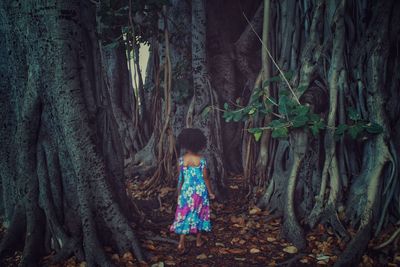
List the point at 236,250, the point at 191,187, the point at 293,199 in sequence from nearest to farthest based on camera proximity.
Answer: the point at 236,250
the point at 191,187
the point at 293,199

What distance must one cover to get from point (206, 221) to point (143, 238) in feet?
2.19

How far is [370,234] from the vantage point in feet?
10.6

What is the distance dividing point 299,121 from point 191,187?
1.24 m

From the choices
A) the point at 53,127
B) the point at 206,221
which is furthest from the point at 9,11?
the point at 206,221

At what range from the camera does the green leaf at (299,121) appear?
330 cm

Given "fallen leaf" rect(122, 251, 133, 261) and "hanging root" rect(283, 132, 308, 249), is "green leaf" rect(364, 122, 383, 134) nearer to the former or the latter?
"hanging root" rect(283, 132, 308, 249)

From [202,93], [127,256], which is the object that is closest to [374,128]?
[202,93]

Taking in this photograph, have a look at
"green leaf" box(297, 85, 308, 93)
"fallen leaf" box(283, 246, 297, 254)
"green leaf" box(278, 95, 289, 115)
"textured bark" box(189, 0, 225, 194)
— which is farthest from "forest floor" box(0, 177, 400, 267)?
"green leaf" box(297, 85, 308, 93)

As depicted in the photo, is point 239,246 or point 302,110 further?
point 239,246

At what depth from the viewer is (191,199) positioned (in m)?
3.48

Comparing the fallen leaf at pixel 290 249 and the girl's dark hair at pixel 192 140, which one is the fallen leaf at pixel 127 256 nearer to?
the girl's dark hair at pixel 192 140

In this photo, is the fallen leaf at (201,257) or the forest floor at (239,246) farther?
the fallen leaf at (201,257)

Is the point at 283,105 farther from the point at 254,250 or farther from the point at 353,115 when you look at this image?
the point at 254,250

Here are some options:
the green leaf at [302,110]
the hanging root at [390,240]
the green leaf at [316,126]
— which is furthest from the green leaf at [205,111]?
the hanging root at [390,240]
